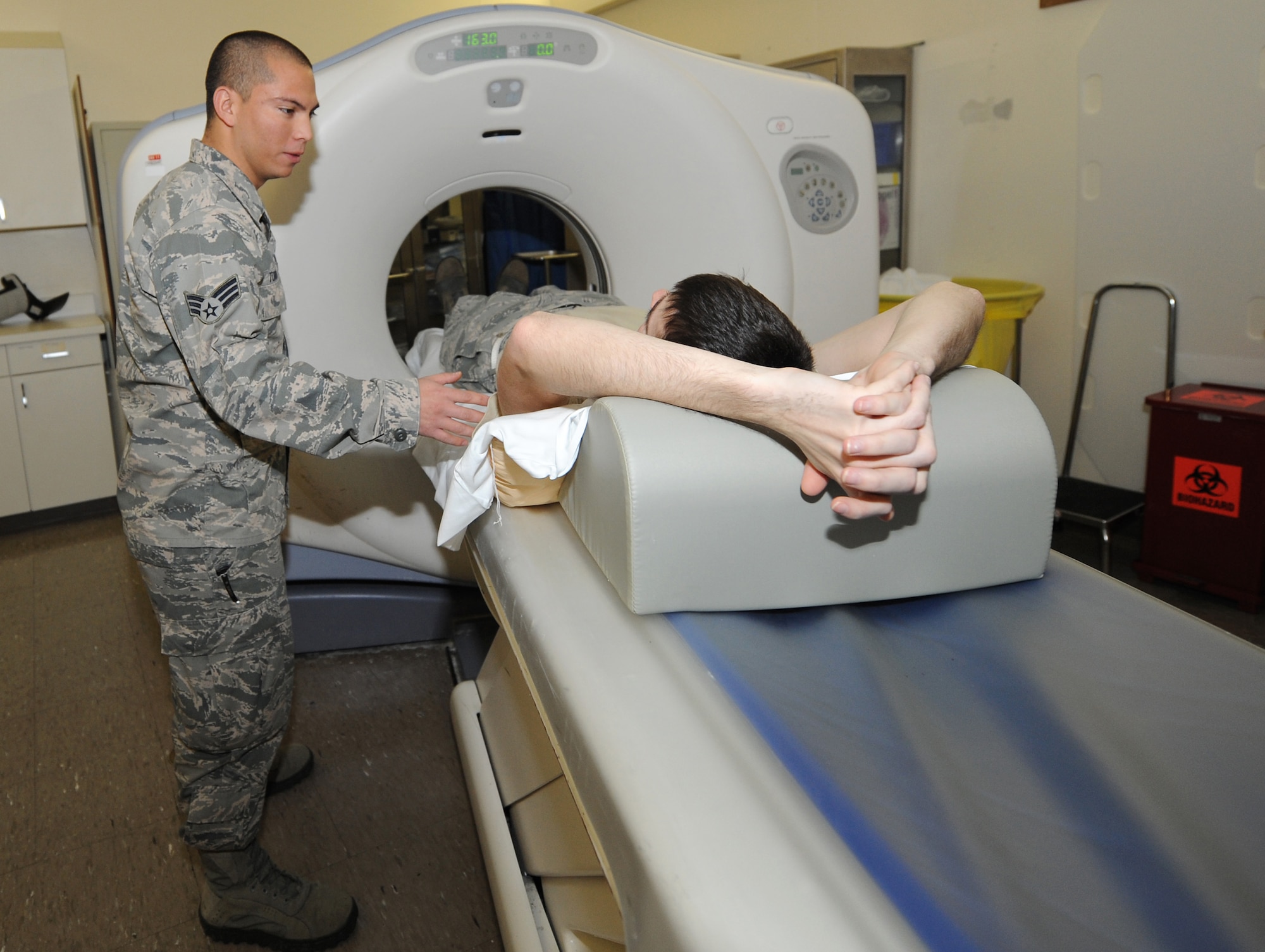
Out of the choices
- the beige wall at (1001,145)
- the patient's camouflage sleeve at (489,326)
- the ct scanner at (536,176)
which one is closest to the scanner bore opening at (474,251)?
the ct scanner at (536,176)

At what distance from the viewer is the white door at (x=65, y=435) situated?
10.4ft

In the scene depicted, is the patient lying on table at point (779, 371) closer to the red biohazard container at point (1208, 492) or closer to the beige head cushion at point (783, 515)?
the beige head cushion at point (783, 515)

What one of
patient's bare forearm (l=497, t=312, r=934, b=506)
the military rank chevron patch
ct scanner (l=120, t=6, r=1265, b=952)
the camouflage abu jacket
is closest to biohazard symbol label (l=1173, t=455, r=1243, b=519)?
ct scanner (l=120, t=6, r=1265, b=952)

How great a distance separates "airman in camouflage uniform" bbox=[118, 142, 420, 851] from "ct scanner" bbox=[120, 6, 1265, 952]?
0.31 meters

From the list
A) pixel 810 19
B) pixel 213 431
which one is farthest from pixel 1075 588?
pixel 810 19

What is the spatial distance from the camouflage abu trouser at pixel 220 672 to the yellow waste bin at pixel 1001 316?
Result: 2099mm

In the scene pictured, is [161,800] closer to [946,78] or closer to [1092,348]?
[1092,348]

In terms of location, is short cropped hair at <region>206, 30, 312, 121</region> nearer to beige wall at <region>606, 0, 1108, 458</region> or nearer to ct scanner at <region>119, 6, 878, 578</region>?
ct scanner at <region>119, 6, 878, 578</region>

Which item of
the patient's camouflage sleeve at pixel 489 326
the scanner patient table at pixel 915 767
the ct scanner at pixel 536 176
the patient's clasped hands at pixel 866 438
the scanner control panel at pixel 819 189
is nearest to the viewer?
the scanner patient table at pixel 915 767

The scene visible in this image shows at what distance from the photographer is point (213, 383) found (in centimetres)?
124

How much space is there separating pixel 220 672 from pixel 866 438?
102 cm

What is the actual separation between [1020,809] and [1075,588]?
0.44 metres

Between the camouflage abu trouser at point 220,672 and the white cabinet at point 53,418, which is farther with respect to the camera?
the white cabinet at point 53,418

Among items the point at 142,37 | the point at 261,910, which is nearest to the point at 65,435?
the point at 142,37
